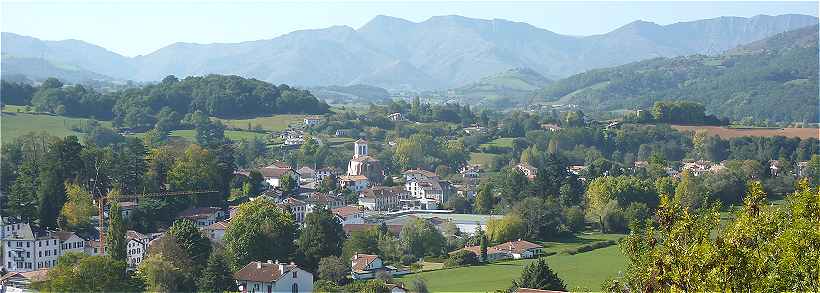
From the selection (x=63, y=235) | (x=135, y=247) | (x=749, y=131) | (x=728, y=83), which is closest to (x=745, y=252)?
(x=135, y=247)

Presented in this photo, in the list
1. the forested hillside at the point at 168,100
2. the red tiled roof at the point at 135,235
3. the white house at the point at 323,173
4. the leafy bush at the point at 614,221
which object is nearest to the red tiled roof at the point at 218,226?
the red tiled roof at the point at 135,235

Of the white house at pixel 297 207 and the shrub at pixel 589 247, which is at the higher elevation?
the white house at pixel 297 207

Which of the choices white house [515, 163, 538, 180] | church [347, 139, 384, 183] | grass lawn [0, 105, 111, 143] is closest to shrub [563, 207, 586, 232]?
white house [515, 163, 538, 180]

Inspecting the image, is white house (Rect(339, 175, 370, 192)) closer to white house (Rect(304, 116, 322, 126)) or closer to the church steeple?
the church steeple

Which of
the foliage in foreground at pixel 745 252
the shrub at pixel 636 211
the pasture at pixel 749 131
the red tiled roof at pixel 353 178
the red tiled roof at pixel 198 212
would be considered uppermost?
the foliage in foreground at pixel 745 252

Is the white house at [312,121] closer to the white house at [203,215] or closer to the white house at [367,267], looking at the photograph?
the white house at [203,215]

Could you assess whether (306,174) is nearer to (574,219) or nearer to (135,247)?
(574,219)

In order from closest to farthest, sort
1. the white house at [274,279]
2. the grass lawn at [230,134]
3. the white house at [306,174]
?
the white house at [274,279], the white house at [306,174], the grass lawn at [230,134]
